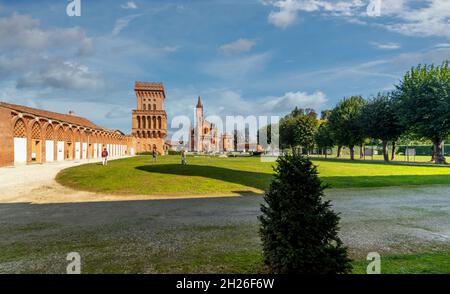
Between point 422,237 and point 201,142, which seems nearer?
point 422,237

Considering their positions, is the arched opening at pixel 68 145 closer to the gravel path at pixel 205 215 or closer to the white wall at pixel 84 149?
the white wall at pixel 84 149

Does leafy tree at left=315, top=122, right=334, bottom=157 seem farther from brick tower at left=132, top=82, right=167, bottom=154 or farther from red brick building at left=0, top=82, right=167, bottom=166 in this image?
brick tower at left=132, top=82, right=167, bottom=154

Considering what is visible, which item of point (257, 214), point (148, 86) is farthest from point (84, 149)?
point (148, 86)

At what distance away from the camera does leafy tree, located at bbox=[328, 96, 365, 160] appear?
5400cm

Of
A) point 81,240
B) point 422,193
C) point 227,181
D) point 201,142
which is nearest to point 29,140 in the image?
point 227,181

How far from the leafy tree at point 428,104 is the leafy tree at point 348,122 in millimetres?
10463

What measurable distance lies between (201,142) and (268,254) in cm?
11569

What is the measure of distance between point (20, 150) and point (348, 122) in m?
57.2

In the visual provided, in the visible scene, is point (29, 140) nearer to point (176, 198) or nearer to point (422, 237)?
point (176, 198)

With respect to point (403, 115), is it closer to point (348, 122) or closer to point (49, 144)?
point (348, 122)

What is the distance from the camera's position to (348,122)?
181 ft

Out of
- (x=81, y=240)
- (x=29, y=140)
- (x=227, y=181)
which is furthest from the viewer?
(x=29, y=140)

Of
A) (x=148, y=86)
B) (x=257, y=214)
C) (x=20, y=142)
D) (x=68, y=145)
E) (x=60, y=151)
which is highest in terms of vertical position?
(x=148, y=86)
